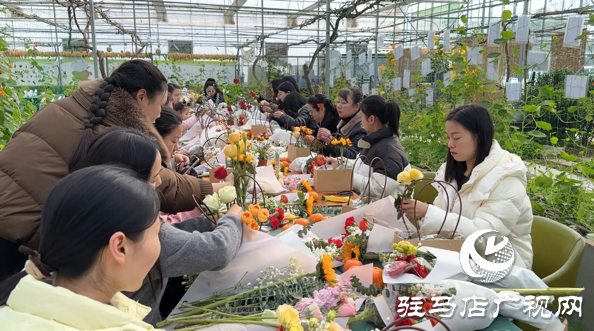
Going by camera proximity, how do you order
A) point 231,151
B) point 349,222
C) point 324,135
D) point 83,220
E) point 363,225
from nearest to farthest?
point 83,220, point 363,225, point 349,222, point 231,151, point 324,135

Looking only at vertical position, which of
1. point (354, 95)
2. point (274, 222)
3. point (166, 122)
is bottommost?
point (274, 222)

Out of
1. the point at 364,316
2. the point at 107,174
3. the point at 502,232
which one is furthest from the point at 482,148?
the point at 107,174

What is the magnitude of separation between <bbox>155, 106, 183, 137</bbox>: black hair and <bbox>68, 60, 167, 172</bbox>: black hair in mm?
823

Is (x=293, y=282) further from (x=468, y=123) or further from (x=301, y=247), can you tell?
(x=468, y=123)

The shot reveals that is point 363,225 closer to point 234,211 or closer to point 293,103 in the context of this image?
point 234,211

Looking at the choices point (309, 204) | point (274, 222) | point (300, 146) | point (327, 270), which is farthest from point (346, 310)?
point (300, 146)

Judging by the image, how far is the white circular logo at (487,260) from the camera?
1.44m

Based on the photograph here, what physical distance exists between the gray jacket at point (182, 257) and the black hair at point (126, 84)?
0.57 metres

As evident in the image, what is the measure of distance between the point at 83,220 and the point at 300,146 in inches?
120

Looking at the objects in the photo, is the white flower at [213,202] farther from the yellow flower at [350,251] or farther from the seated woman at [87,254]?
the seated woman at [87,254]

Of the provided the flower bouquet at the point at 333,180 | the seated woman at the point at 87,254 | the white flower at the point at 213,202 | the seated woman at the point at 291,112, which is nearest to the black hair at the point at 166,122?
the flower bouquet at the point at 333,180

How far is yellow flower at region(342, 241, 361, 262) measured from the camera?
176 cm

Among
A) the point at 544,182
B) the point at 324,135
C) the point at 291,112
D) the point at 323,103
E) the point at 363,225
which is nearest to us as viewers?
the point at 363,225

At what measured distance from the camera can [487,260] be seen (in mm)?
1514
